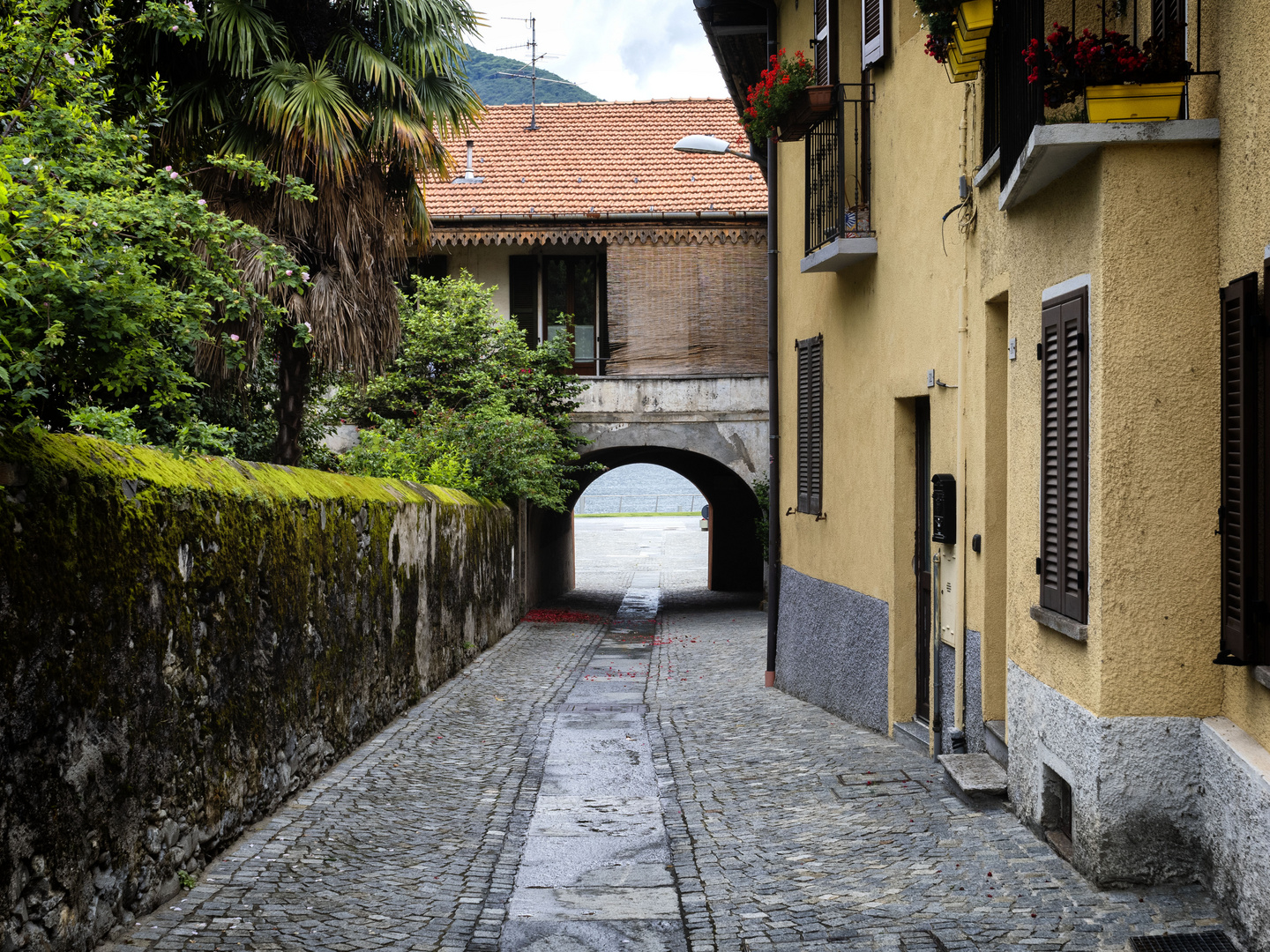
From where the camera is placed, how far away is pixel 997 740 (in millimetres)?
6914

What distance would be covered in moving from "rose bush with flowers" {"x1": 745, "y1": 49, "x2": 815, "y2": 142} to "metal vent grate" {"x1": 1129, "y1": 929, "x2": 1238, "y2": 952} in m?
7.35

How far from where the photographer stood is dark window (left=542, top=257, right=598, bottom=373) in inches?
833

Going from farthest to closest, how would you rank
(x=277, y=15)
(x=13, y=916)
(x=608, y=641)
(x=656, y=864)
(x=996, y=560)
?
(x=608, y=641) < (x=277, y=15) < (x=996, y=560) < (x=656, y=864) < (x=13, y=916)

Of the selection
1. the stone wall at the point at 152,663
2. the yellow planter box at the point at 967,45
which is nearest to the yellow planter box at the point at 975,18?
the yellow planter box at the point at 967,45

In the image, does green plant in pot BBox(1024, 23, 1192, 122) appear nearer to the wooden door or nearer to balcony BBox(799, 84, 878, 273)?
the wooden door

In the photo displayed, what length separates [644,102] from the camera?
25.0 metres

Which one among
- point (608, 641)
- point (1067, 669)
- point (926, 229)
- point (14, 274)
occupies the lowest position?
point (608, 641)

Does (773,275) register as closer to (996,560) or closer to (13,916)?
(996,560)

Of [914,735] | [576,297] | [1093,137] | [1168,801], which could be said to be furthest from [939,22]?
[576,297]

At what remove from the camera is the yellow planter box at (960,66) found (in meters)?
6.69

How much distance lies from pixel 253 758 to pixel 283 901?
4.17 feet

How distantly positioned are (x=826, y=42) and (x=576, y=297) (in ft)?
35.3

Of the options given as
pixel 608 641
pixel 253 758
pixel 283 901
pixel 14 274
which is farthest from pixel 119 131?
pixel 608 641

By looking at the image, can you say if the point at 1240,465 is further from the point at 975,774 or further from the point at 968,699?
the point at 968,699
